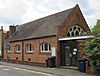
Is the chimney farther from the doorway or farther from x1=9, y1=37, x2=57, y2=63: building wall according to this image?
the doorway

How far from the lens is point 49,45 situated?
3469 centimetres

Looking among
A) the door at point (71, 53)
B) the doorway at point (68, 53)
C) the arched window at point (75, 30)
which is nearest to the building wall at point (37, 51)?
the doorway at point (68, 53)

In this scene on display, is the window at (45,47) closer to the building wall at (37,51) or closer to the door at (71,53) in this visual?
the building wall at (37,51)

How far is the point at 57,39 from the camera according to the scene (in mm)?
32469

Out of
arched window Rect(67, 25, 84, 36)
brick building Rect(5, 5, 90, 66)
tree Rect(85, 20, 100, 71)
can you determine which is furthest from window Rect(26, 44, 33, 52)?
tree Rect(85, 20, 100, 71)

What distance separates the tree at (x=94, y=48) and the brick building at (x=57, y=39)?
10.1ft

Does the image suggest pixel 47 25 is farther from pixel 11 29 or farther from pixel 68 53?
pixel 11 29

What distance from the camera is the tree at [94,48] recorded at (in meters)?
22.5

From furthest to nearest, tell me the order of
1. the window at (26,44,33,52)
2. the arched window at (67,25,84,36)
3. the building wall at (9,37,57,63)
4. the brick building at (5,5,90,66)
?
the window at (26,44,33,52) → the arched window at (67,25,84,36) → the building wall at (9,37,57,63) → the brick building at (5,5,90,66)

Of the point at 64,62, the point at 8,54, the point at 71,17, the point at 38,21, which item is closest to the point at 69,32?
the point at 71,17

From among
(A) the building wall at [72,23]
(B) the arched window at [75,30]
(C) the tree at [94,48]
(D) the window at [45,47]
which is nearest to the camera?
(C) the tree at [94,48]

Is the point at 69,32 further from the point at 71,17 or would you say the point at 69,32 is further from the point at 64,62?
the point at 64,62

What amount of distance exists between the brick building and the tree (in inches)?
121

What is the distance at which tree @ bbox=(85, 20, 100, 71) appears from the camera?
22.5 m
